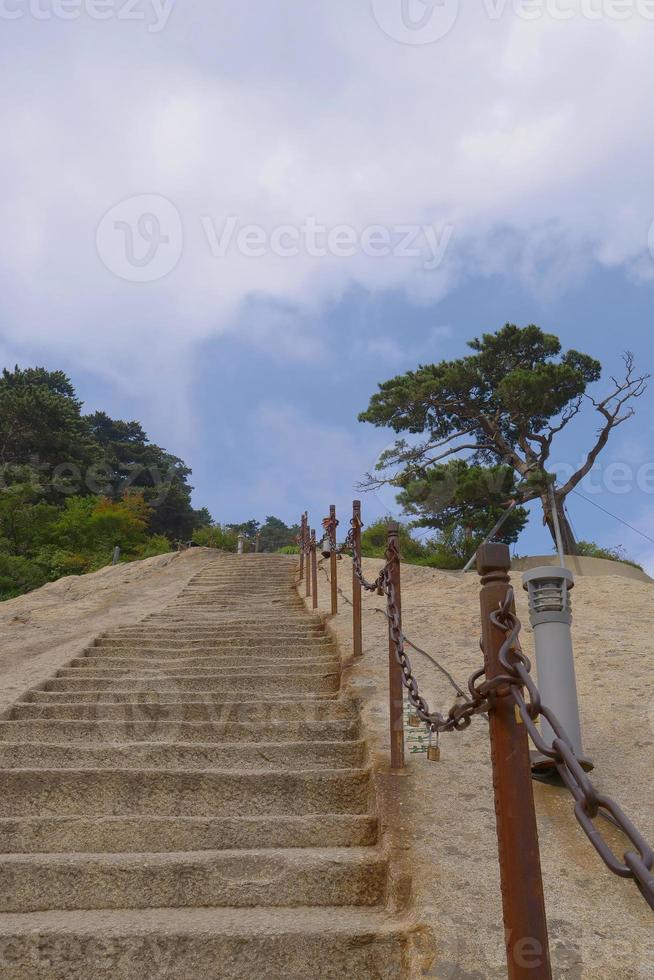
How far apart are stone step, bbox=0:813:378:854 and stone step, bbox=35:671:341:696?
170 cm

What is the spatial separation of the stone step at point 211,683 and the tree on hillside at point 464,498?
921 centimetres

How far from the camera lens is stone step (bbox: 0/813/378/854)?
2793 millimetres

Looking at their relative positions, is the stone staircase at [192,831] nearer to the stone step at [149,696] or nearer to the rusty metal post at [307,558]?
the stone step at [149,696]

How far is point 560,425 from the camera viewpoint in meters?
15.4

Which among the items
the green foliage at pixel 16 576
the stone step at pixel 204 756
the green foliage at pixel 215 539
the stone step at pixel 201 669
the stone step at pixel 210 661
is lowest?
the stone step at pixel 204 756

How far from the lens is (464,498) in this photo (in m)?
13.7

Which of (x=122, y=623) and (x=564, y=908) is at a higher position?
(x=122, y=623)

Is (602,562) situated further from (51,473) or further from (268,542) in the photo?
(268,542)

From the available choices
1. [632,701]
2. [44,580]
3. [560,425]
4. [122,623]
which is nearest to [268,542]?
[44,580]

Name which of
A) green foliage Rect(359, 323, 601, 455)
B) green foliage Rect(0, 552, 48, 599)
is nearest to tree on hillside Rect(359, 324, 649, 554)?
green foliage Rect(359, 323, 601, 455)

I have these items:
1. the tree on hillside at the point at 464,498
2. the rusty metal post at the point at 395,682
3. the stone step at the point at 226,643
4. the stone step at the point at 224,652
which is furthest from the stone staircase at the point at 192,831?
the tree on hillside at the point at 464,498

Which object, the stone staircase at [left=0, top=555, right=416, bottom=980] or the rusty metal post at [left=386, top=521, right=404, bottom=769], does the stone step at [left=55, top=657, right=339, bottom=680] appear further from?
the rusty metal post at [left=386, top=521, right=404, bottom=769]

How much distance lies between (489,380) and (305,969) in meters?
14.9

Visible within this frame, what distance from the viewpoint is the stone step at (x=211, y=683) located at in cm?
465
